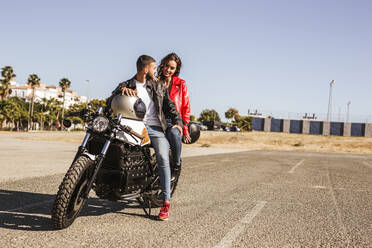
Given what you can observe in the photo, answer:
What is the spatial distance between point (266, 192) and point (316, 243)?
330 cm

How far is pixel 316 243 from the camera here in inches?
148

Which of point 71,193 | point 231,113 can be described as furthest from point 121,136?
point 231,113

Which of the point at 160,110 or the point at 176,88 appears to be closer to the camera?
the point at 160,110

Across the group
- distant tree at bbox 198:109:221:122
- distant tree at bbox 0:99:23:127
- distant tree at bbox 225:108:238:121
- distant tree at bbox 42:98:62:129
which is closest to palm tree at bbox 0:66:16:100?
distant tree at bbox 0:99:23:127

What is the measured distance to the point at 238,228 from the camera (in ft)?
13.9

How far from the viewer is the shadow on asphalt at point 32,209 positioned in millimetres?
4004

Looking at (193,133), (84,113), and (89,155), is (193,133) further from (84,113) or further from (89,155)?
(89,155)

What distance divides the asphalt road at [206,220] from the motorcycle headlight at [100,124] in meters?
1.08

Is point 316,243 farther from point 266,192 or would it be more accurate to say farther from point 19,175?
point 19,175

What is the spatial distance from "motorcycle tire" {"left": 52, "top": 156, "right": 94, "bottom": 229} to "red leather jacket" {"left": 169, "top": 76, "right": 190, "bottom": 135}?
60.9 inches

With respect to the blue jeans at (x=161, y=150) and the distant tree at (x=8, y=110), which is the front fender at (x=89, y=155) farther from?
the distant tree at (x=8, y=110)

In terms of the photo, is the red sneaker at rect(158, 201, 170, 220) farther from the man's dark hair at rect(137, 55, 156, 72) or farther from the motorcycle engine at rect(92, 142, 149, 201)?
the man's dark hair at rect(137, 55, 156, 72)

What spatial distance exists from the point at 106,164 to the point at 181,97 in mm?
1464

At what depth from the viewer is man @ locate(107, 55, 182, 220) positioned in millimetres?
4293
